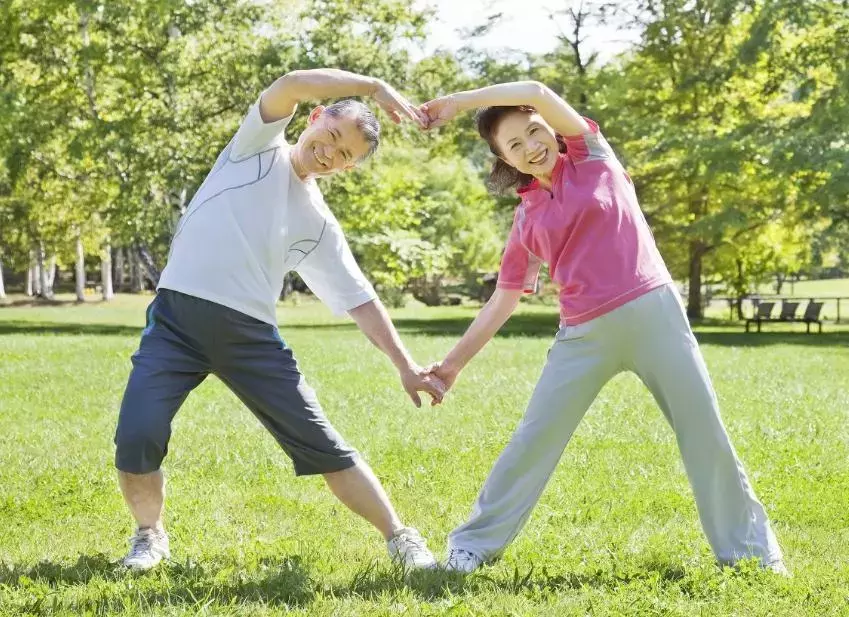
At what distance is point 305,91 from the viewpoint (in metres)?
4.50

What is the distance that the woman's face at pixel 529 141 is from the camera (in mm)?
4645

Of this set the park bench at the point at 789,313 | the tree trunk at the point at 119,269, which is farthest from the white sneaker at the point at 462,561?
the tree trunk at the point at 119,269

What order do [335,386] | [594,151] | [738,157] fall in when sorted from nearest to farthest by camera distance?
[594,151] < [335,386] < [738,157]

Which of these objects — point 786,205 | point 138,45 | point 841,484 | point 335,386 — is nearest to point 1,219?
point 138,45

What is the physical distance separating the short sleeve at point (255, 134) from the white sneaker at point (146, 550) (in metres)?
1.72

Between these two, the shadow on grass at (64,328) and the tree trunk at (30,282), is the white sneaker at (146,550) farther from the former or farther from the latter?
the tree trunk at (30,282)

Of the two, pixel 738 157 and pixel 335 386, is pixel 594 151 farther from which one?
pixel 738 157

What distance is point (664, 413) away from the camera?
4750 mm

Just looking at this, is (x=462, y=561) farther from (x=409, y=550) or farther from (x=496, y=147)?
(x=496, y=147)

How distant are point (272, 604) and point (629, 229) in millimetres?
2111

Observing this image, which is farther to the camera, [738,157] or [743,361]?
[738,157]

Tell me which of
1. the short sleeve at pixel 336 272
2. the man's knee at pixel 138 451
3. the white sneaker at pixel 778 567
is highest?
the short sleeve at pixel 336 272

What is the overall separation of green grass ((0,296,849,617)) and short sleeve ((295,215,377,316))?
46.8 inches

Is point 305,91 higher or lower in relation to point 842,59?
lower
